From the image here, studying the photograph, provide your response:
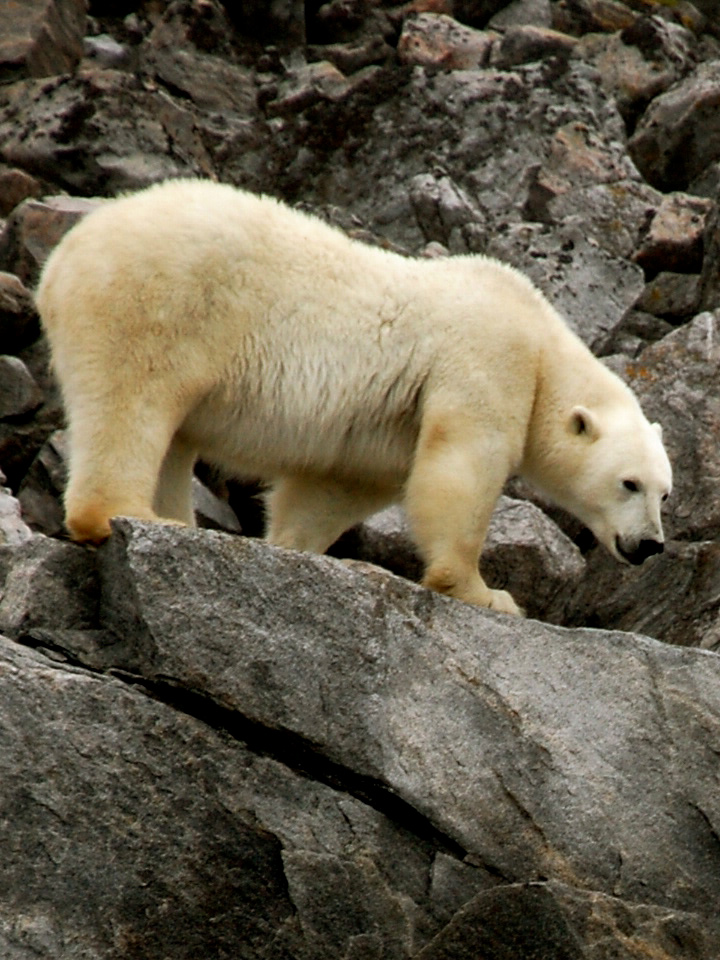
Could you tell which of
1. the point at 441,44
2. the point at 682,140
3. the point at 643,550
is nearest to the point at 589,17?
the point at 441,44

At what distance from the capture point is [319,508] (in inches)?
353

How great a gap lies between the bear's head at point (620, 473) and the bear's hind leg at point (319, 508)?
43.9 inches

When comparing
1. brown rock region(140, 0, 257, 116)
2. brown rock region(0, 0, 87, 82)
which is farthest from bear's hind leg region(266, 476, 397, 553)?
brown rock region(140, 0, 257, 116)

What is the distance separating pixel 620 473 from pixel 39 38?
1018cm

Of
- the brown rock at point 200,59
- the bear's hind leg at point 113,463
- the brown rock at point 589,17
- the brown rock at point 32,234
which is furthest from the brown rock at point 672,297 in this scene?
the bear's hind leg at point 113,463

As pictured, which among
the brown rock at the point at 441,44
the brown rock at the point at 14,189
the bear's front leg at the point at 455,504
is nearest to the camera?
the bear's front leg at the point at 455,504

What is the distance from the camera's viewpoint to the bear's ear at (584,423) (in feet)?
28.4

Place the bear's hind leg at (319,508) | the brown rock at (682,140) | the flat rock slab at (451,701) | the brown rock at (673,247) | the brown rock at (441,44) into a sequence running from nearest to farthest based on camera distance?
the flat rock slab at (451,701), the bear's hind leg at (319,508), the brown rock at (673,247), the brown rock at (682,140), the brown rock at (441,44)

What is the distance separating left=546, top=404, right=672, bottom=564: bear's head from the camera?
28.7ft

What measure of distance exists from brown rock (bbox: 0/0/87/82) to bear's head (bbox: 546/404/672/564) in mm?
9690

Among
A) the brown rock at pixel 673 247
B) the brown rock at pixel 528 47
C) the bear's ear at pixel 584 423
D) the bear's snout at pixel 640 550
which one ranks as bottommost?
the brown rock at pixel 673 247

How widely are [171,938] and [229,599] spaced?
4.67 ft

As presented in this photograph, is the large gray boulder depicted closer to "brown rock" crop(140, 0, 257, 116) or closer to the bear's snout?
the bear's snout

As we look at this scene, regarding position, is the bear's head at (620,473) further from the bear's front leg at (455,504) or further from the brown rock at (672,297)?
the brown rock at (672,297)
